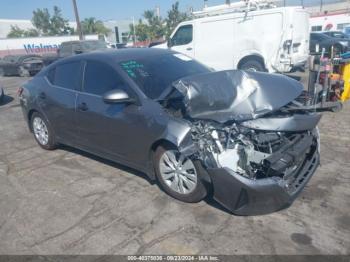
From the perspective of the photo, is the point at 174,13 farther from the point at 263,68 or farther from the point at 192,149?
the point at 192,149

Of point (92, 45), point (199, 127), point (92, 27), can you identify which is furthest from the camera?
point (92, 27)

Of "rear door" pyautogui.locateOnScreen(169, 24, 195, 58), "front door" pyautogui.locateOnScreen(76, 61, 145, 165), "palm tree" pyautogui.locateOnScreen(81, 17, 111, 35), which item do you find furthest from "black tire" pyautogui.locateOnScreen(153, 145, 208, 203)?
"palm tree" pyautogui.locateOnScreen(81, 17, 111, 35)

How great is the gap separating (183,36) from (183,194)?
9.34 meters

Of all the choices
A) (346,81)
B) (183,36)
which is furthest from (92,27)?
(346,81)

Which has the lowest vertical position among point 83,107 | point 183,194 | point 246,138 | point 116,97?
point 183,194

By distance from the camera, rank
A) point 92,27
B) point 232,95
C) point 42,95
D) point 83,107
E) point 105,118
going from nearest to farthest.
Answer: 1. point 232,95
2. point 105,118
3. point 83,107
4. point 42,95
5. point 92,27

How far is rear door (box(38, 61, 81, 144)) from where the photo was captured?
16.0ft

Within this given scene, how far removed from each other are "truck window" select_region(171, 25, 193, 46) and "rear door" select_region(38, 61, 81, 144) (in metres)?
7.35

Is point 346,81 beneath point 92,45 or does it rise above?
beneath

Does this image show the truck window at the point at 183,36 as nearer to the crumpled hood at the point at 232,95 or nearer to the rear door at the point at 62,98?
the rear door at the point at 62,98

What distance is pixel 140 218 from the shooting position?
3.59m

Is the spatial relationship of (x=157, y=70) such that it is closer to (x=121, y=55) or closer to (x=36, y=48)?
(x=121, y=55)

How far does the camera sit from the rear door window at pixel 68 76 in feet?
15.9

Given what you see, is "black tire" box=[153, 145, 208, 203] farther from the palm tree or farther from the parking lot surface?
the palm tree
